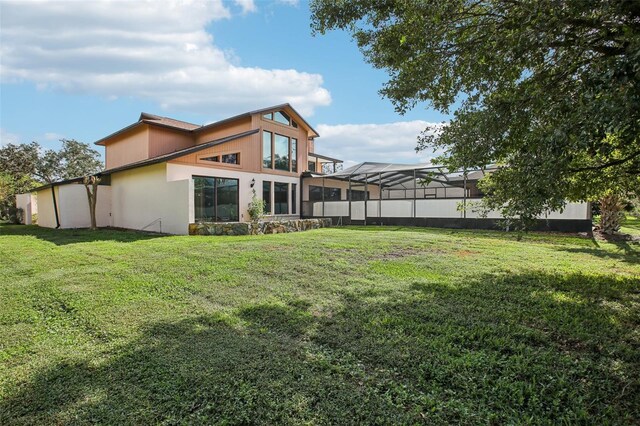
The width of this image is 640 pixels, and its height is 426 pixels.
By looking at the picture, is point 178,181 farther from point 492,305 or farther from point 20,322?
point 492,305

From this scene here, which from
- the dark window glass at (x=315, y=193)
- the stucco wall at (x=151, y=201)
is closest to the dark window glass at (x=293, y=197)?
the dark window glass at (x=315, y=193)

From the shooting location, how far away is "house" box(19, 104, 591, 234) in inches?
539

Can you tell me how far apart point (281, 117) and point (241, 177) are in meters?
4.55

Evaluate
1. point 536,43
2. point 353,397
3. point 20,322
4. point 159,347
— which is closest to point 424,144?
point 536,43

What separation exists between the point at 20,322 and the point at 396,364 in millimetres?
4252

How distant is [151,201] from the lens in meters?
14.3

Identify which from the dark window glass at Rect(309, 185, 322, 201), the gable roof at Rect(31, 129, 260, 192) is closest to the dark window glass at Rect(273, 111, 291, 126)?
the gable roof at Rect(31, 129, 260, 192)

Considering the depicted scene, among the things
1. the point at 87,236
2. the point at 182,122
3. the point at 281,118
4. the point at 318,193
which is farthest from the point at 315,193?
the point at 87,236

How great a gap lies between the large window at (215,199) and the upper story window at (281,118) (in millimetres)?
4250

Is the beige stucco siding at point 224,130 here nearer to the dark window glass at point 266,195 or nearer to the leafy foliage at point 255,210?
the dark window glass at point 266,195

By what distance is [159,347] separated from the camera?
3150 millimetres

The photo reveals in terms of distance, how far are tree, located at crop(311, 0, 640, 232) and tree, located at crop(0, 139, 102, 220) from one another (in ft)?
99.4

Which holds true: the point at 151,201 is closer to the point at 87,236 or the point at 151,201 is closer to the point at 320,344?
the point at 87,236

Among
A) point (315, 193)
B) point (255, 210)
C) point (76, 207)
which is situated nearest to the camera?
point (255, 210)
